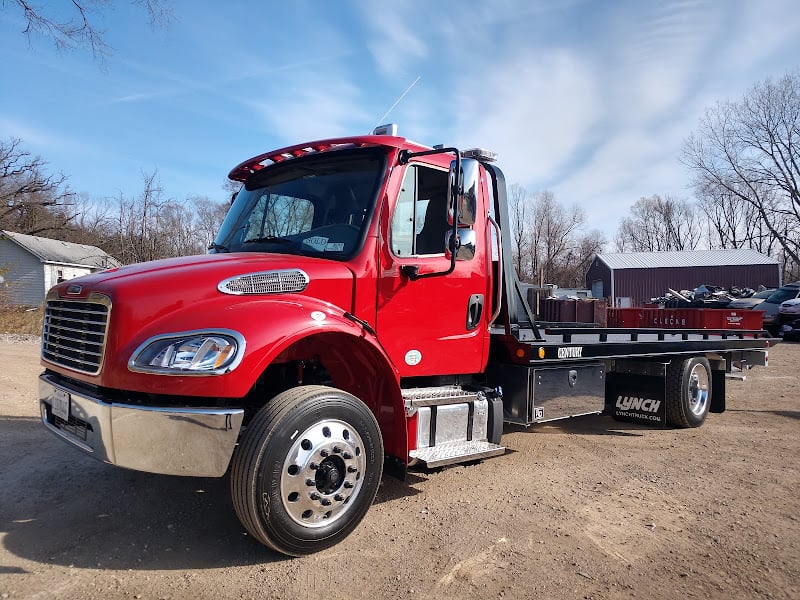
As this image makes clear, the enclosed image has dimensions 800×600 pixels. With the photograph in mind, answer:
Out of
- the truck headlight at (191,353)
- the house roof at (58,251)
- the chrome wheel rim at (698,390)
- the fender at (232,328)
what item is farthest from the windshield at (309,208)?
the house roof at (58,251)

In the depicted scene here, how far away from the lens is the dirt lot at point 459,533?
2.92 metres

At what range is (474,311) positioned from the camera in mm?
4465

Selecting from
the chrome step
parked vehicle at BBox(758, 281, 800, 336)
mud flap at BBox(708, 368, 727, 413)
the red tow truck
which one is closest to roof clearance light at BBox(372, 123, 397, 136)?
the red tow truck

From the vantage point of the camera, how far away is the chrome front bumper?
2.84 metres

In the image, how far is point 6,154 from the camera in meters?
31.6

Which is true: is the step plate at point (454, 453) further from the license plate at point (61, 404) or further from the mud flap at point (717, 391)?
the mud flap at point (717, 391)

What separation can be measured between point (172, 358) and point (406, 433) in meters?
1.59

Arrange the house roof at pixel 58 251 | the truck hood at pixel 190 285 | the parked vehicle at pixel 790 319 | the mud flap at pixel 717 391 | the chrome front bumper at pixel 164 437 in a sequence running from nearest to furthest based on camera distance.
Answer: the chrome front bumper at pixel 164 437 < the truck hood at pixel 190 285 < the mud flap at pixel 717 391 < the parked vehicle at pixel 790 319 < the house roof at pixel 58 251

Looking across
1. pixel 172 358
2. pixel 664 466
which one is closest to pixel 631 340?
pixel 664 466

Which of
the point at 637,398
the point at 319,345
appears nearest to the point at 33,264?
the point at 637,398

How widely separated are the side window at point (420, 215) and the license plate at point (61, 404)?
2135mm

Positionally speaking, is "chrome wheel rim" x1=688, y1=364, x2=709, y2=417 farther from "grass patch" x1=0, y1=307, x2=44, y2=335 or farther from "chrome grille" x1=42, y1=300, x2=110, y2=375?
"grass patch" x1=0, y1=307, x2=44, y2=335

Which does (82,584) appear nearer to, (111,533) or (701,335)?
(111,533)

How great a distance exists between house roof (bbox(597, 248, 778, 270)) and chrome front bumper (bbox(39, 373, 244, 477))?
4131 centimetres
